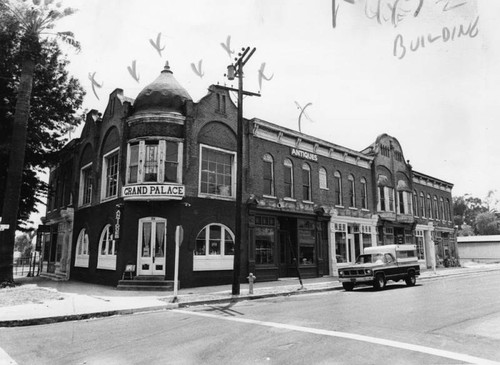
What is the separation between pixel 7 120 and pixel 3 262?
9764mm

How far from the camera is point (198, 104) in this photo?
19.6 meters

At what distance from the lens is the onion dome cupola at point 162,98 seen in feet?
62.3

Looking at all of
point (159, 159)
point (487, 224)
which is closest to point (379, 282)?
point (159, 159)

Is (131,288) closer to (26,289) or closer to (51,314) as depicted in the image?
(26,289)

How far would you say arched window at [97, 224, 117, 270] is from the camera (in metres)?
19.3

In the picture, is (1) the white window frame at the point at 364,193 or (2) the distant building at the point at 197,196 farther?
(1) the white window frame at the point at 364,193

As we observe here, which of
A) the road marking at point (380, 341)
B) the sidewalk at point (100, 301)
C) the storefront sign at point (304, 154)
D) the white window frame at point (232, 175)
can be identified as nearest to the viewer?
the road marking at point (380, 341)

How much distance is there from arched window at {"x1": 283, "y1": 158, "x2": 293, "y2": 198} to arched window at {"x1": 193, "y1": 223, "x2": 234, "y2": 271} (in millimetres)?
5358

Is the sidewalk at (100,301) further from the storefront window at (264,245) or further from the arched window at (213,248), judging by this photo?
the storefront window at (264,245)

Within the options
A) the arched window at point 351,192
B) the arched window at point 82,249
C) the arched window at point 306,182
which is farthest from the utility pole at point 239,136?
the arched window at point 351,192

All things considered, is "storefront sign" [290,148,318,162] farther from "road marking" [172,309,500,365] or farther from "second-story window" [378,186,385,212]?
"road marking" [172,309,500,365]

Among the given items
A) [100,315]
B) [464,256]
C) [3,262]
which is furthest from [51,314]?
[464,256]

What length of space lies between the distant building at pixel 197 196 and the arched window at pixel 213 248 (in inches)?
2.1

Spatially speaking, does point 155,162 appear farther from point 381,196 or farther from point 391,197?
point 391,197
